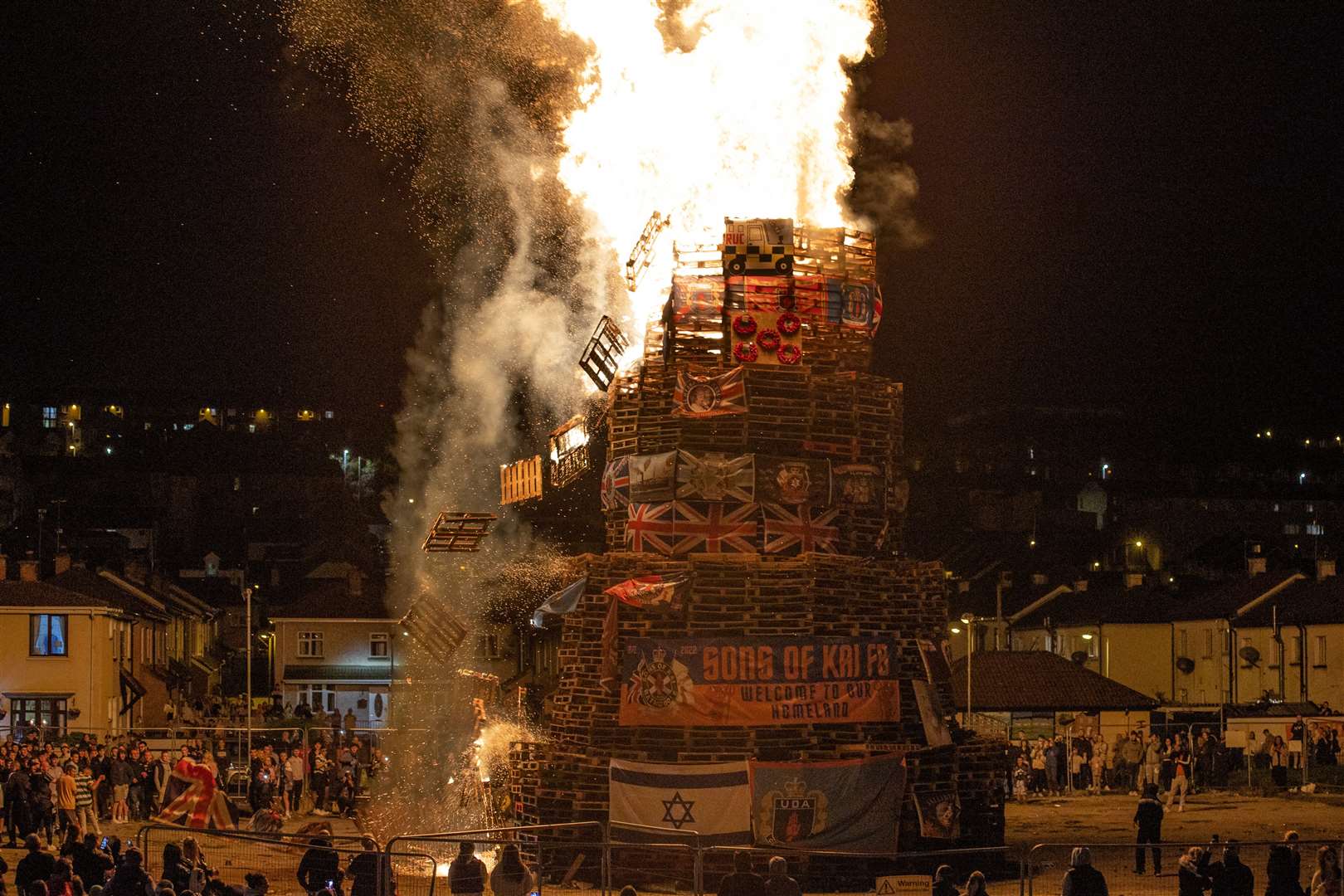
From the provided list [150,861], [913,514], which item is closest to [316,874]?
[150,861]

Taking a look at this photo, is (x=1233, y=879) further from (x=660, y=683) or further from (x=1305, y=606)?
(x=1305, y=606)

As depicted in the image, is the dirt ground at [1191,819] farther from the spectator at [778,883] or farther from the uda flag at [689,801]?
the spectator at [778,883]

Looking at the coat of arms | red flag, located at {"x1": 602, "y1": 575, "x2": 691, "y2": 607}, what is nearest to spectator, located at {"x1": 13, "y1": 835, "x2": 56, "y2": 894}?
the coat of arms

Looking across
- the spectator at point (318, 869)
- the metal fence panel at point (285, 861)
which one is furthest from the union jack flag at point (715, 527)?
the spectator at point (318, 869)

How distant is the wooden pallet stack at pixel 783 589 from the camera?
26422 millimetres

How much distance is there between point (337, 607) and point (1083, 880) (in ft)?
223

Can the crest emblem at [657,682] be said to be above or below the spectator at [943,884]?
above

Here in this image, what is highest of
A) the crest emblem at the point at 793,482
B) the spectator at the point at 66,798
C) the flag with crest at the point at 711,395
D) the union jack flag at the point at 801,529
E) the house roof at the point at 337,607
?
the flag with crest at the point at 711,395

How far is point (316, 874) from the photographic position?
1972 cm

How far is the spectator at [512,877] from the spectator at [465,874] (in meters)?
0.97

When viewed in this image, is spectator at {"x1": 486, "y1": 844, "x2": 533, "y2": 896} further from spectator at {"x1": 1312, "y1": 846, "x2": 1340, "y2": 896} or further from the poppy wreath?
the poppy wreath

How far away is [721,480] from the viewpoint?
27188 millimetres

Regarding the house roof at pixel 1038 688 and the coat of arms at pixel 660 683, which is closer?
the coat of arms at pixel 660 683

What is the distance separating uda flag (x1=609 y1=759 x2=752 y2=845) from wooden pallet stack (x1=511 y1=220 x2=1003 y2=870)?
0.54 metres
